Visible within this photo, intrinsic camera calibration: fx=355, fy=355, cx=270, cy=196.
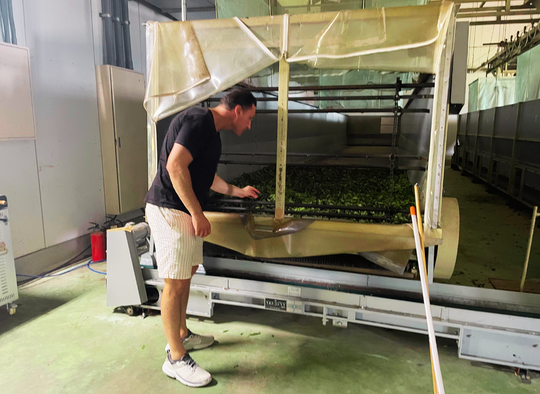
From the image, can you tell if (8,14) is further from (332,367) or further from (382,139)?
(382,139)

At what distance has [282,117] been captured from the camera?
2.33m

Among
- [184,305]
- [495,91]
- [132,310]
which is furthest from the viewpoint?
[495,91]

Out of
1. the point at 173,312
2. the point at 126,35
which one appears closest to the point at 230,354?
the point at 173,312

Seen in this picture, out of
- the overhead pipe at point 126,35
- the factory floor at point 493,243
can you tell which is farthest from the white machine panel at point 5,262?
the factory floor at point 493,243

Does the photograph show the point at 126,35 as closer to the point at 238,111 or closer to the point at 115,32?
the point at 115,32

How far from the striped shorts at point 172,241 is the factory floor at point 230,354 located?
70cm

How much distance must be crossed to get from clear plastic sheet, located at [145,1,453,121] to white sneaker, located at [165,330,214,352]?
61.7 inches

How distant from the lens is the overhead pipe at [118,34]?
4.30 metres

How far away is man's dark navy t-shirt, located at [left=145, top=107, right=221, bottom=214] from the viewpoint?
2004 millimetres

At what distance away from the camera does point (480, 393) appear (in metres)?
2.11

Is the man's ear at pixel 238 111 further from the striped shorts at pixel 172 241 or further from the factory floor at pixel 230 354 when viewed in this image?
the factory floor at pixel 230 354

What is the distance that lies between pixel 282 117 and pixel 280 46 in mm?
433

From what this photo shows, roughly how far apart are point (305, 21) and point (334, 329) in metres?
2.24

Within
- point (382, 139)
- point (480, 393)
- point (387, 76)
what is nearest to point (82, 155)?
point (480, 393)
